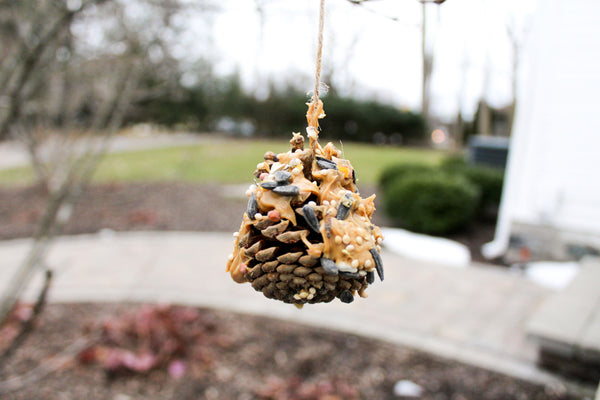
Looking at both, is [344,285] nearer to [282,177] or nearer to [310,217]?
[310,217]

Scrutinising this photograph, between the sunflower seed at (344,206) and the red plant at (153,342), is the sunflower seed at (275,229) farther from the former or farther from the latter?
the red plant at (153,342)

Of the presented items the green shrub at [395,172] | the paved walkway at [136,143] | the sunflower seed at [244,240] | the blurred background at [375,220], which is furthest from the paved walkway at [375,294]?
the paved walkway at [136,143]

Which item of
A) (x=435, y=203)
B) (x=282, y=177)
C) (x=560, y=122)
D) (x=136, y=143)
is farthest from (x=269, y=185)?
(x=136, y=143)

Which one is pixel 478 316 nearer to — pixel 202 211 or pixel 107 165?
pixel 202 211

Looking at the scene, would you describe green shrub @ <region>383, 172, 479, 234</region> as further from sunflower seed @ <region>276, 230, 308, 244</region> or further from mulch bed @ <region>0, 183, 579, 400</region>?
sunflower seed @ <region>276, 230, 308, 244</region>

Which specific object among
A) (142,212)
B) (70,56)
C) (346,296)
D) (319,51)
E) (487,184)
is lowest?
(142,212)

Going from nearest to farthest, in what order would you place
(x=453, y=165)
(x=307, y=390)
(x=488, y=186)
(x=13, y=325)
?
(x=307, y=390)
(x=13, y=325)
(x=488, y=186)
(x=453, y=165)

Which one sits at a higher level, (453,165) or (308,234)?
(308,234)

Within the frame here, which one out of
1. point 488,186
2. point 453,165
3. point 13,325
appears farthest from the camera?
point 453,165

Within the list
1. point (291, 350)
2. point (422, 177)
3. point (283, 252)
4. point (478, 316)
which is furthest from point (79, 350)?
point (422, 177)
